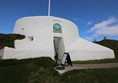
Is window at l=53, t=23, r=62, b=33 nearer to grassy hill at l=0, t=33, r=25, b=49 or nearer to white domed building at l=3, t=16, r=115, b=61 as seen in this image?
white domed building at l=3, t=16, r=115, b=61

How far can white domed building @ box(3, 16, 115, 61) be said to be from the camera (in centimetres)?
1558

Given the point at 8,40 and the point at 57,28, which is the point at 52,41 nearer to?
the point at 57,28

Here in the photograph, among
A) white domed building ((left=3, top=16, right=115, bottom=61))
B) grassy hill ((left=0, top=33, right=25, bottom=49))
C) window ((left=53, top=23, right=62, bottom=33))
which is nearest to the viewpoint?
grassy hill ((left=0, top=33, right=25, bottom=49))

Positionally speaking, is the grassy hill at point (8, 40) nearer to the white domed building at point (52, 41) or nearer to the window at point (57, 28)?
the white domed building at point (52, 41)

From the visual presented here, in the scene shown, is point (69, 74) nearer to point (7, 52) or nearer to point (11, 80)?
point (11, 80)

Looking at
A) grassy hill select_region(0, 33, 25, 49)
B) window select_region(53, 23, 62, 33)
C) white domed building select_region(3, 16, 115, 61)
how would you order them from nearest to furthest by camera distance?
grassy hill select_region(0, 33, 25, 49) < white domed building select_region(3, 16, 115, 61) < window select_region(53, 23, 62, 33)

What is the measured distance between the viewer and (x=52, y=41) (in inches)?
690

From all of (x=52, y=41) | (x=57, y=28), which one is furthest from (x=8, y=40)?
(x=57, y=28)

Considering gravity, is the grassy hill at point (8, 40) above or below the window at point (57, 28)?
below

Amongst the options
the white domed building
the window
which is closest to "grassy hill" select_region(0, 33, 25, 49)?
the white domed building

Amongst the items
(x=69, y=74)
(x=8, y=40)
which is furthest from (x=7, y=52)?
(x=69, y=74)

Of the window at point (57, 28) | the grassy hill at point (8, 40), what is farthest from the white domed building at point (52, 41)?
the grassy hill at point (8, 40)

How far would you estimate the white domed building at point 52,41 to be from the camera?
1558cm

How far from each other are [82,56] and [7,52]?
11.0 metres
